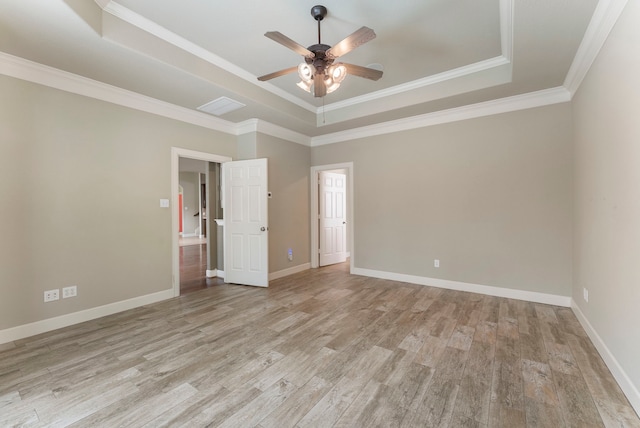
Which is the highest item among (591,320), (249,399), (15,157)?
(15,157)

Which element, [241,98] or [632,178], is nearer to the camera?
[632,178]

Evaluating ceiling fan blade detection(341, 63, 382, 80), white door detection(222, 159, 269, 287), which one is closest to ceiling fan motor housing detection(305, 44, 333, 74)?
ceiling fan blade detection(341, 63, 382, 80)

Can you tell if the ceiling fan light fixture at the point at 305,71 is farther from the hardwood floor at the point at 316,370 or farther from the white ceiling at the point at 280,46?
the hardwood floor at the point at 316,370

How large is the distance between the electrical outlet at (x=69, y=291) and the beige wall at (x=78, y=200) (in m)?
0.04

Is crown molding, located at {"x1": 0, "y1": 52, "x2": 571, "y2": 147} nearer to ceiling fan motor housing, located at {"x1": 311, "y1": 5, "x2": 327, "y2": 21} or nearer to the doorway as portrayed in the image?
the doorway

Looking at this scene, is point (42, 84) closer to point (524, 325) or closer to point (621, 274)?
point (621, 274)

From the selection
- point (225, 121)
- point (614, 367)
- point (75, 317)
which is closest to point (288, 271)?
point (225, 121)

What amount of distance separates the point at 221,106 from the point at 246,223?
1800mm

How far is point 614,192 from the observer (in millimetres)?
2012

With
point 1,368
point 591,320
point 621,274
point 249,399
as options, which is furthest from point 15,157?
point 591,320

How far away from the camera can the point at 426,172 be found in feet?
14.1

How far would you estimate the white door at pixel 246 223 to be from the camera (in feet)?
14.1

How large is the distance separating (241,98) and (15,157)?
2.34m

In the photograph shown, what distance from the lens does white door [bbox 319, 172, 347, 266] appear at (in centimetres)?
576
